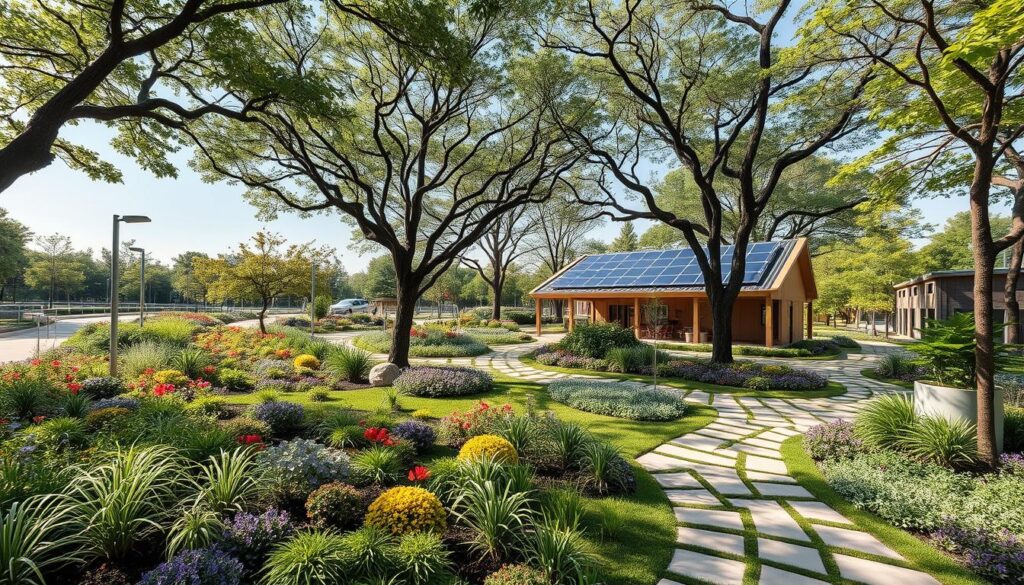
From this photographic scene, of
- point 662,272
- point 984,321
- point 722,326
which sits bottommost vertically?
point 722,326

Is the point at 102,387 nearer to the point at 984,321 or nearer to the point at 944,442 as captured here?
the point at 944,442

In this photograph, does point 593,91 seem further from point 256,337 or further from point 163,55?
point 256,337

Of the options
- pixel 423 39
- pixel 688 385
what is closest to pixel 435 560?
pixel 423 39

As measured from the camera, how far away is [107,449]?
3.96m

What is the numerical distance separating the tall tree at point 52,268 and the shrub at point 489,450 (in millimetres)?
51371

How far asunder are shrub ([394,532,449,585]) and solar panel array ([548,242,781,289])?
18153mm

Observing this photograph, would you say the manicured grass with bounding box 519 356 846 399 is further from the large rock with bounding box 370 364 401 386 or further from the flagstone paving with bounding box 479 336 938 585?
the large rock with bounding box 370 364 401 386

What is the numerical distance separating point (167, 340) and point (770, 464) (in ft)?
52.3

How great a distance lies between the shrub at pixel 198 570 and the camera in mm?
2346

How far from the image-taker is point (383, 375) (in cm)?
988

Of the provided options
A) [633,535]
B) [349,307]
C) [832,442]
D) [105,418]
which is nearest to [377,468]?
[633,535]

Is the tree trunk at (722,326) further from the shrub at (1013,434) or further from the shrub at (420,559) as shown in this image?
the shrub at (420,559)

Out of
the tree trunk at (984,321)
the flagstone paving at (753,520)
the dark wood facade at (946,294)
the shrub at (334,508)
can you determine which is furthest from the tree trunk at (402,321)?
the dark wood facade at (946,294)

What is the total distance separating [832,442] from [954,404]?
4.63ft
